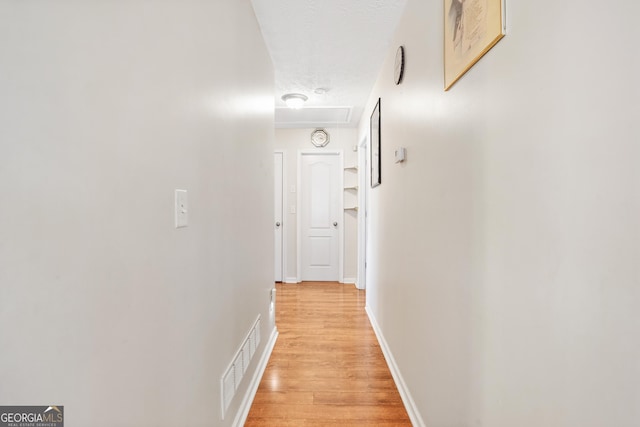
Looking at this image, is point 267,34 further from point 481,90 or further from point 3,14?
point 3,14

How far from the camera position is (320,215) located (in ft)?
15.2

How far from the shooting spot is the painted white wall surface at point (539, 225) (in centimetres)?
48

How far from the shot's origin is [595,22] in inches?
20.5

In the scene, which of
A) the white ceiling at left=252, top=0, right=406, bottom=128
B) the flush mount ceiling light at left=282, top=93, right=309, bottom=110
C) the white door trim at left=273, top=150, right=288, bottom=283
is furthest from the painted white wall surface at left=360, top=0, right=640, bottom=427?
the white door trim at left=273, top=150, right=288, bottom=283

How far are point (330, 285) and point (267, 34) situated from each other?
11.1 ft

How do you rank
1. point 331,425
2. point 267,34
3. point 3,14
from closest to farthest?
point 3,14
point 331,425
point 267,34

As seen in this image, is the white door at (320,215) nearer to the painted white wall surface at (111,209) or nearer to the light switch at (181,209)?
the painted white wall surface at (111,209)

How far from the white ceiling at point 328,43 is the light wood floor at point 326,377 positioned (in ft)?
7.88

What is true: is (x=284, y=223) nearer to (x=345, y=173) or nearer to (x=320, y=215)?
(x=320, y=215)

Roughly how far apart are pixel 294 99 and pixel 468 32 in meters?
2.47

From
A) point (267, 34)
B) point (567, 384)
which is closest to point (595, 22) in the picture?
point (567, 384)

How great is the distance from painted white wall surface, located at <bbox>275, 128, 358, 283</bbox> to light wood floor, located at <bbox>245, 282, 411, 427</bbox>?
53.3 inches

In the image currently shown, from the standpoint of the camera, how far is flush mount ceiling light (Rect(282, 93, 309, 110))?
3181 millimetres

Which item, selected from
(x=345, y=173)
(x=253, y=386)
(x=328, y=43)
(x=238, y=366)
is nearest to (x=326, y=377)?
(x=253, y=386)
